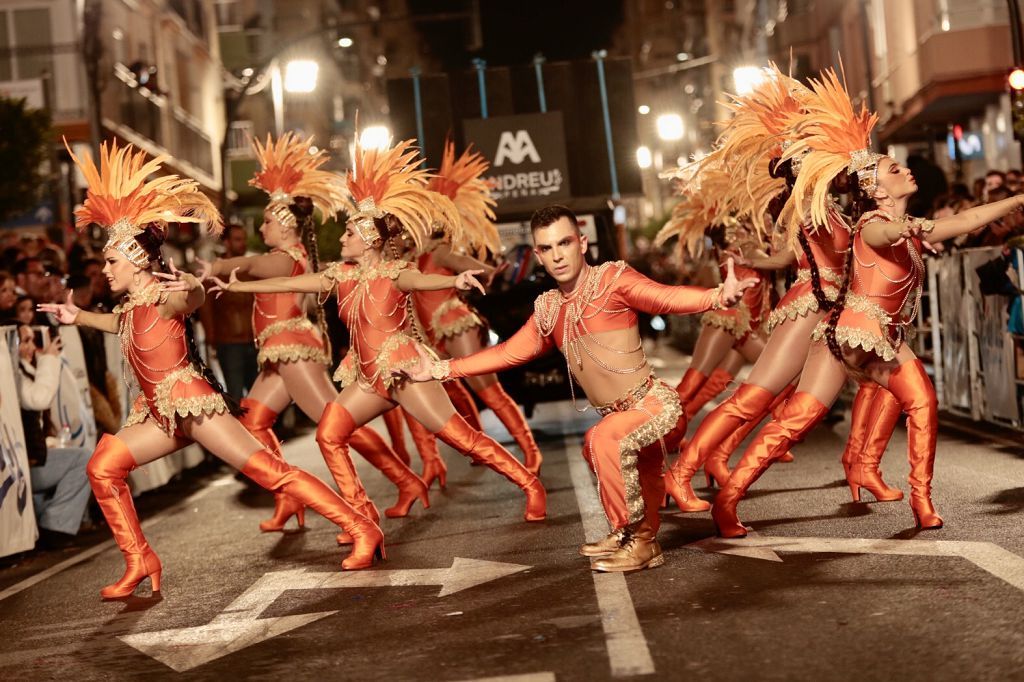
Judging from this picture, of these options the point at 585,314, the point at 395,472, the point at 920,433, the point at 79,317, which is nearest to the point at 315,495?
the point at 79,317

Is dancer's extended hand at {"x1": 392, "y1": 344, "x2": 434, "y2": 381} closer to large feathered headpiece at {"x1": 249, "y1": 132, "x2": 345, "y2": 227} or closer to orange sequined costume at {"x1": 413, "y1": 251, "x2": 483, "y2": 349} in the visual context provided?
large feathered headpiece at {"x1": 249, "y1": 132, "x2": 345, "y2": 227}

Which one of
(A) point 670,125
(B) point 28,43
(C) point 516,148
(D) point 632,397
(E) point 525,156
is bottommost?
(D) point 632,397

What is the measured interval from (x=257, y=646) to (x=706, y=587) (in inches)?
80.1

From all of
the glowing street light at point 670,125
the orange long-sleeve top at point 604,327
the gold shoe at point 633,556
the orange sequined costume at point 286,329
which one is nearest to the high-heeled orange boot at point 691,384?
the orange sequined costume at point 286,329

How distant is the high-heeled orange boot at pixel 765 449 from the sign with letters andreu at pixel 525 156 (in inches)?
431

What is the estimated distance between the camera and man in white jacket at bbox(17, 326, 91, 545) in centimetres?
1156

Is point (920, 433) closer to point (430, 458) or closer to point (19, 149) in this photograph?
point (430, 458)

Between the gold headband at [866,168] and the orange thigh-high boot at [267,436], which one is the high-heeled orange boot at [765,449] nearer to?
the gold headband at [866,168]

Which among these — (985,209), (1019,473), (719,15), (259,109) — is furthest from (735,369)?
(719,15)

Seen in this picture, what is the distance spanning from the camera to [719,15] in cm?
8606

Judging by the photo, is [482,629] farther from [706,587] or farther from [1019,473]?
[1019,473]

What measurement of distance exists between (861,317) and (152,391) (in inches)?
154

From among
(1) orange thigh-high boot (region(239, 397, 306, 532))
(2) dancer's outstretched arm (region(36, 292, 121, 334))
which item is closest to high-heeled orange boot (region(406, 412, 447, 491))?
(1) orange thigh-high boot (region(239, 397, 306, 532))

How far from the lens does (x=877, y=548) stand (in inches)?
320
